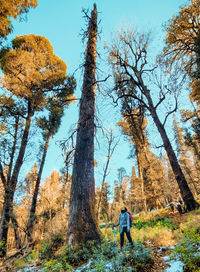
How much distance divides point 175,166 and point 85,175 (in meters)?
5.28

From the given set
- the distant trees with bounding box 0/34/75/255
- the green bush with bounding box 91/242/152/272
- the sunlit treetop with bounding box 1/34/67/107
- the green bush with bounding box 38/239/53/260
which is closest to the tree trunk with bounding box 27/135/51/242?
the distant trees with bounding box 0/34/75/255

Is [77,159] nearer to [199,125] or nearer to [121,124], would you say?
[121,124]

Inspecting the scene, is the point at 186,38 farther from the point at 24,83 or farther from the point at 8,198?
the point at 8,198

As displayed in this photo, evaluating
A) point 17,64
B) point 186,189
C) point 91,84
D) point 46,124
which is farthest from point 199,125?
point 17,64

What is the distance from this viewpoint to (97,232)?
3.12 metres

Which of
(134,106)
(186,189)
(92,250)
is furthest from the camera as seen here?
(134,106)

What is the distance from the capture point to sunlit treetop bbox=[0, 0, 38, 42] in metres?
5.78

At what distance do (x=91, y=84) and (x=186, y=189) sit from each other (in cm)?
611

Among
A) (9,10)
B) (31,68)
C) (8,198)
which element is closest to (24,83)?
(31,68)

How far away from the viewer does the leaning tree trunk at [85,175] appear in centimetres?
303

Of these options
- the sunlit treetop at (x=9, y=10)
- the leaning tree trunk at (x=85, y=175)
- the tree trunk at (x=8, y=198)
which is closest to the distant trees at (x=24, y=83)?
the tree trunk at (x=8, y=198)

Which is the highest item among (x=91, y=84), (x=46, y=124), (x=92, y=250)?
(x=46, y=124)

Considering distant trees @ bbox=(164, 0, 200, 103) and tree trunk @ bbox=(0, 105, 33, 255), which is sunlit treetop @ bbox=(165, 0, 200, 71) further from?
tree trunk @ bbox=(0, 105, 33, 255)

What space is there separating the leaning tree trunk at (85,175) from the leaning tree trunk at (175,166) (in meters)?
4.81
